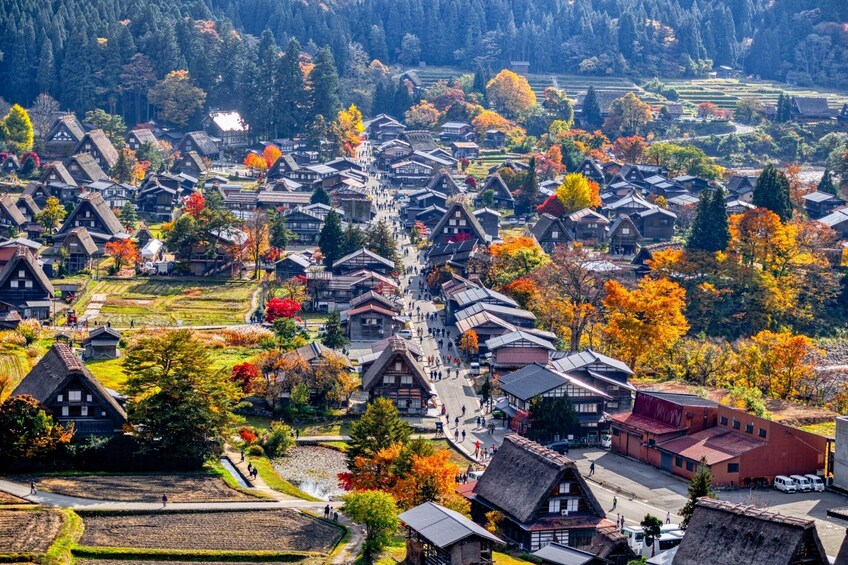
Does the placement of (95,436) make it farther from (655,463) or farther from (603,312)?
(603,312)

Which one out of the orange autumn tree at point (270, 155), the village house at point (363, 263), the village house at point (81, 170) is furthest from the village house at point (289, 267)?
the orange autumn tree at point (270, 155)

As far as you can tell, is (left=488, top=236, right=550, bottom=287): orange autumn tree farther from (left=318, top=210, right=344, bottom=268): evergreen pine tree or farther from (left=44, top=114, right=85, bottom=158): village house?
(left=44, top=114, right=85, bottom=158): village house

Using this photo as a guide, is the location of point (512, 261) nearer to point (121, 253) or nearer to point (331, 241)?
point (331, 241)

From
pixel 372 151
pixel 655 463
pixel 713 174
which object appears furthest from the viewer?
pixel 372 151

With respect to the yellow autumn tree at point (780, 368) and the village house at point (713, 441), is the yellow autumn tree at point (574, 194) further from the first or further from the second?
the village house at point (713, 441)

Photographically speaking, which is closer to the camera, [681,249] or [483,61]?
[681,249]

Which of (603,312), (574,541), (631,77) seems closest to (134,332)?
(603,312)
